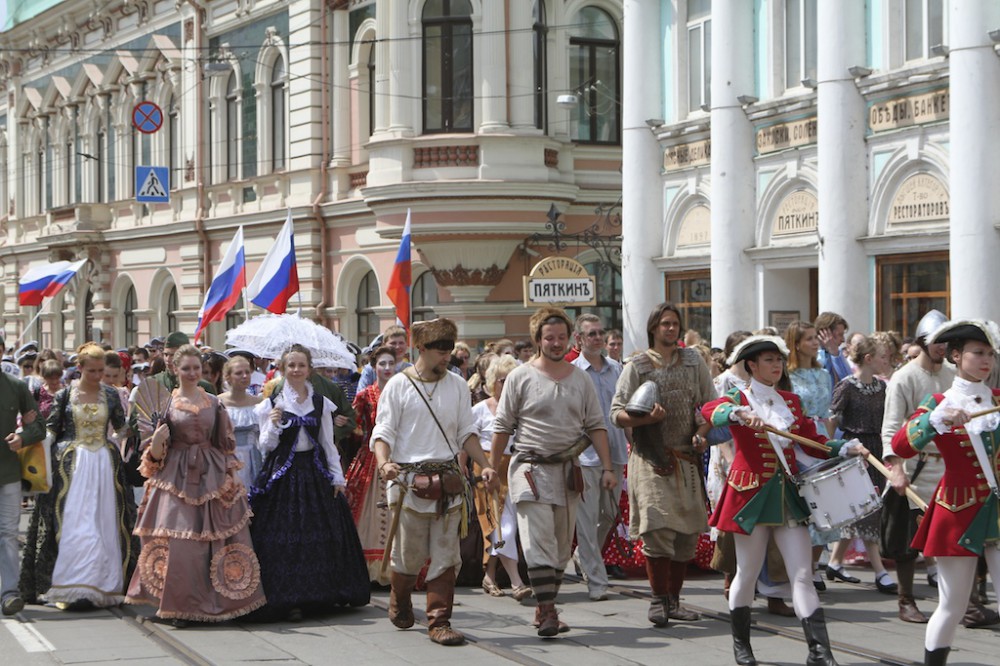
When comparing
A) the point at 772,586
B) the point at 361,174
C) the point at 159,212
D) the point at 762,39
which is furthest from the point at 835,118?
the point at 159,212

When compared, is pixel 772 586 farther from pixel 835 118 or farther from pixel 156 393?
pixel 835 118

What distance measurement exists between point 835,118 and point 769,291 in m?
2.55

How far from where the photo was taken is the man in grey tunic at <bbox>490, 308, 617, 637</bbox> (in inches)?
372

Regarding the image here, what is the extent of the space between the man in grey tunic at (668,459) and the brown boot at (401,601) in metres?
1.41

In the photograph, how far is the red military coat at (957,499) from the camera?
7.27 m

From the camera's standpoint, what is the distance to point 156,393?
443 inches

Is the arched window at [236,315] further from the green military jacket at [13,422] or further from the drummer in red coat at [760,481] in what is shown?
the drummer in red coat at [760,481]

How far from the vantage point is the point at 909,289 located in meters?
16.8

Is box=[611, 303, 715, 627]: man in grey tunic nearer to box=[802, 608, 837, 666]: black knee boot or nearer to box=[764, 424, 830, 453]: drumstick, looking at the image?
box=[764, 424, 830, 453]: drumstick

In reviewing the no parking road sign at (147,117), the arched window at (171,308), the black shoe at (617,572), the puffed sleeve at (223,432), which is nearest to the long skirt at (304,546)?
the puffed sleeve at (223,432)

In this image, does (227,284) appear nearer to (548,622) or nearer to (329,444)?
(329,444)

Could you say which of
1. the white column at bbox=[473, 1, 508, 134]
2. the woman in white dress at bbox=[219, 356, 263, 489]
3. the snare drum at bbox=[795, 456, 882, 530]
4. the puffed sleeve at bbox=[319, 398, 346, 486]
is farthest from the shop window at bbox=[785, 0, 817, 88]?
the snare drum at bbox=[795, 456, 882, 530]

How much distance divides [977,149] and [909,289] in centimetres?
203

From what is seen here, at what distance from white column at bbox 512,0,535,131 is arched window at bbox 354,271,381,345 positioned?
4.29m
